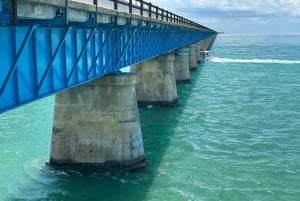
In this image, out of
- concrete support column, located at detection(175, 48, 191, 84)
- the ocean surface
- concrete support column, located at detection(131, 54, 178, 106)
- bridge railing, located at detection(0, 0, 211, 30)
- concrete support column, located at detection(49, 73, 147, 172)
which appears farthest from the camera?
concrete support column, located at detection(175, 48, 191, 84)

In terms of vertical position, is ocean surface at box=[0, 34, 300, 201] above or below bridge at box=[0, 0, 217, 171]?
below

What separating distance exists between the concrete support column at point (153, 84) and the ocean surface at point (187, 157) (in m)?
1.62

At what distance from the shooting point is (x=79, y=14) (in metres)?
16.2

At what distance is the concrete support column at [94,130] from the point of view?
83.3ft

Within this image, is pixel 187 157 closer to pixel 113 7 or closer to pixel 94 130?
pixel 94 130

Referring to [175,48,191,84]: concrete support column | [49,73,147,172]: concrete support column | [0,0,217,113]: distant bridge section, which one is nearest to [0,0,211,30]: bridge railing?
[0,0,217,113]: distant bridge section

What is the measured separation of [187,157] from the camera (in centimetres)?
2808

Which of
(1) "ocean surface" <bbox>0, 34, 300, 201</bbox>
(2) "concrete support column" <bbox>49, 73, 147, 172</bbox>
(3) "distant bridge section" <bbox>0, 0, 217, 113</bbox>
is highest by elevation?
(3) "distant bridge section" <bbox>0, 0, 217, 113</bbox>

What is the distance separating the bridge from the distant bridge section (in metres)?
0.02

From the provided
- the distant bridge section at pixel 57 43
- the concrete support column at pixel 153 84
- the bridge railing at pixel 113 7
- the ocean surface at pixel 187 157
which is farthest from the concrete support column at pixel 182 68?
the distant bridge section at pixel 57 43

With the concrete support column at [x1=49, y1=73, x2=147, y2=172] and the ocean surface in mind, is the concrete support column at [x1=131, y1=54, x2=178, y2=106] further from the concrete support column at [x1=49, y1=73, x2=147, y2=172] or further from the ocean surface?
the concrete support column at [x1=49, y1=73, x2=147, y2=172]

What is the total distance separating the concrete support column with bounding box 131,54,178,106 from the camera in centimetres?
4591

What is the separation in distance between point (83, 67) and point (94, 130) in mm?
7255

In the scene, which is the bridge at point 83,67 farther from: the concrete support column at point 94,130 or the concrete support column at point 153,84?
the concrete support column at point 153,84
